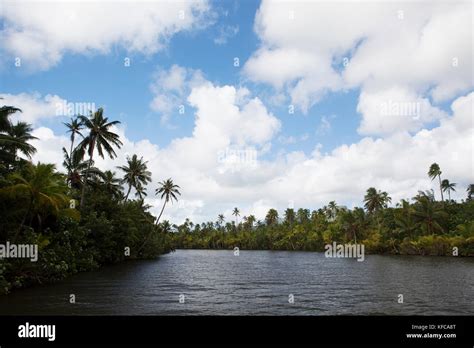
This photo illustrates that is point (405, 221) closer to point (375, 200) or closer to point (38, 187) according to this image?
point (375, 200)

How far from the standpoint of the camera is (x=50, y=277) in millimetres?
33031

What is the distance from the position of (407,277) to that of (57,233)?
34.5 meters

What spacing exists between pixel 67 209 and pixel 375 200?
83.9 meters

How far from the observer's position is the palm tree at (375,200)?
99.4m

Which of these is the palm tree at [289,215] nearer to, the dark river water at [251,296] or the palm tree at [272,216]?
the palm tree at [272,216]

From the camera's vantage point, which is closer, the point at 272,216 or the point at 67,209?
the point at 67,209

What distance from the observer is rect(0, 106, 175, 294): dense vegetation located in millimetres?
27266

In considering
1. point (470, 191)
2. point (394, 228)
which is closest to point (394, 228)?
point (394, 228)

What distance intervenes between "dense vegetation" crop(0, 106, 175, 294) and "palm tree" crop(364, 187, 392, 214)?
53.1 m

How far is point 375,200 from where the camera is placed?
99.9 metres

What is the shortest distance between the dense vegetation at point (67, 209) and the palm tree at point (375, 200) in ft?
174
